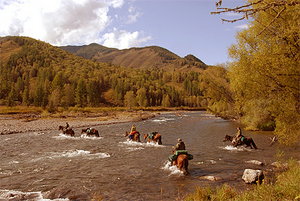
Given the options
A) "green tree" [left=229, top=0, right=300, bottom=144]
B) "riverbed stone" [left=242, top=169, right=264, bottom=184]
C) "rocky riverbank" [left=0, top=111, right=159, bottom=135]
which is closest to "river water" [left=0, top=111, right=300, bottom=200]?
"riverbed stone" [left=242, top=169, right=264, bottom=184]

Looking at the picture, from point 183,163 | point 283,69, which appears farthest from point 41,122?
point 283,69

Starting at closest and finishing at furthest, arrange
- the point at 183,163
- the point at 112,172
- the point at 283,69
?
the point at 283,69 → the point at 183,163 → the point at 112,172

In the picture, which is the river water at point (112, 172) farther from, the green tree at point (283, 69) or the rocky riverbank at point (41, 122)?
the rocky riverbank at point (41, 122)

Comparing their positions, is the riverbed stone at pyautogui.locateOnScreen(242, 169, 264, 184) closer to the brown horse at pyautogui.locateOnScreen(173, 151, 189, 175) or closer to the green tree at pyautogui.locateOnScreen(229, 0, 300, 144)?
the brown horse at pyautogui.locateOnScreen(173, 151, 189, 175)

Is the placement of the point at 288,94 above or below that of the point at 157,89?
below

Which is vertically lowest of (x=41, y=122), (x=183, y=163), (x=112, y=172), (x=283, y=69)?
(x=41, y=122)

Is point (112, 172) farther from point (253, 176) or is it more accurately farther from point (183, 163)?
point (253, 176)

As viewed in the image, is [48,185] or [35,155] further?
[35,155]

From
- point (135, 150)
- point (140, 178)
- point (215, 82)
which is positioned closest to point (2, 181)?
point (140, 178)

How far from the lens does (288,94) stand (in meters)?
11.3

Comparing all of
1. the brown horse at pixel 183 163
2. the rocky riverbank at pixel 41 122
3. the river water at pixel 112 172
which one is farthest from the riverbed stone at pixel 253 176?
the rocky riverbank at pixel 41 122

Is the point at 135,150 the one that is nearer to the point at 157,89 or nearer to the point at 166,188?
the point at 166,188

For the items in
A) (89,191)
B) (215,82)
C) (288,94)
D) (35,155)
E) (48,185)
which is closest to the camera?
(89,191)

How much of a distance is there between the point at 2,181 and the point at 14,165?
3391 millimetres
